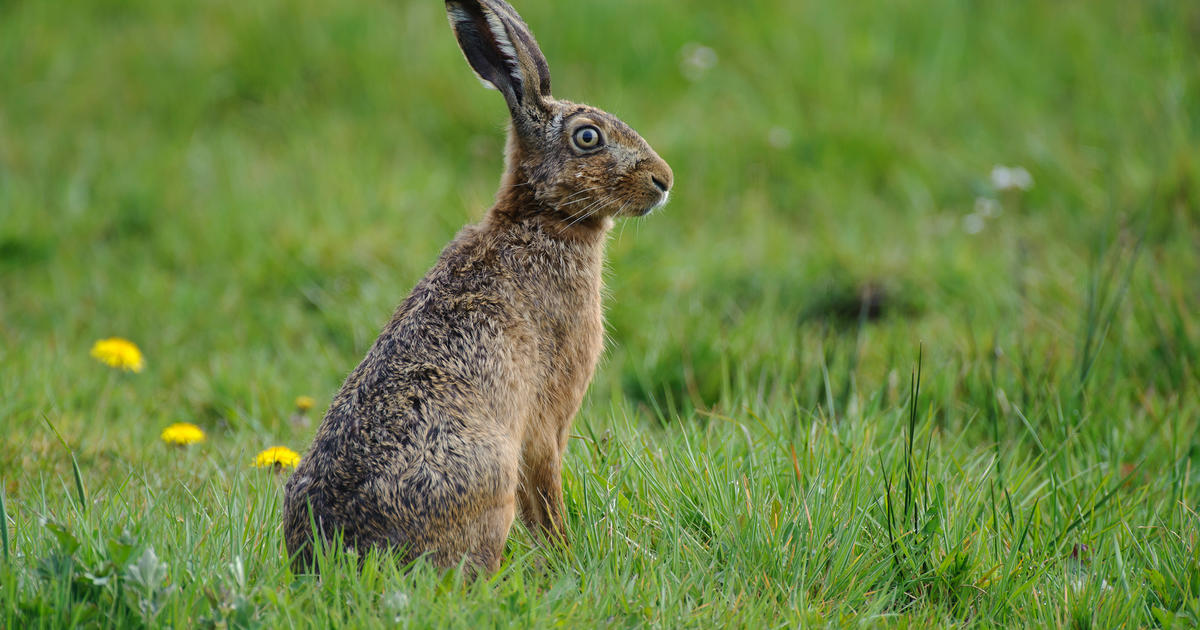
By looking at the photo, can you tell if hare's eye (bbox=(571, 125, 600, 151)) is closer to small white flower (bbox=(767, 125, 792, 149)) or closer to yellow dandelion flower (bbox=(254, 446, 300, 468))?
yellow dandelion flower (bbox=(254, 446, 300, 468))

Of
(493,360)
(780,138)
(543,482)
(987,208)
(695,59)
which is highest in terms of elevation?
(695,59)

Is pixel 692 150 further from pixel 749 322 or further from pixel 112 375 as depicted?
pixel 112 375

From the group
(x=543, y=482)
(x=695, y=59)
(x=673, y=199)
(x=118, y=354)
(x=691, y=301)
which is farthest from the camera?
(x=695, y=59)

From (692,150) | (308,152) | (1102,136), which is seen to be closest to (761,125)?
(692,150)

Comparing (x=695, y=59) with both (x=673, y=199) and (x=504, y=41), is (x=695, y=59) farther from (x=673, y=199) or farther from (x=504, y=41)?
(x=504, y=41)

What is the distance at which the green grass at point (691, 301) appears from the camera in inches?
125

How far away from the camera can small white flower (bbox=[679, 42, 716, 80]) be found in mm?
7688

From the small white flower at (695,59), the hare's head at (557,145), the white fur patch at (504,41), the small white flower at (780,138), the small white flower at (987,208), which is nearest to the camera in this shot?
the white fur patch at (504,41)

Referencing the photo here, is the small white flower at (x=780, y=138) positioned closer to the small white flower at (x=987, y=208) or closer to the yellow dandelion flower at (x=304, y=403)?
the small white flower at (x=987, y=208)

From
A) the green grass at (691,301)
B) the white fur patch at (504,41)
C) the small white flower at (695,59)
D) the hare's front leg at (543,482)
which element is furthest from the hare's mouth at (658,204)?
the small white flower at (695,59)

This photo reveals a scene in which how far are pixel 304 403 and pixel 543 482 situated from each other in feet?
5.01

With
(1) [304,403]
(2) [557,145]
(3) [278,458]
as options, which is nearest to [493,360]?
(2) [557,145]

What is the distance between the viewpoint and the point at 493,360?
131 inches

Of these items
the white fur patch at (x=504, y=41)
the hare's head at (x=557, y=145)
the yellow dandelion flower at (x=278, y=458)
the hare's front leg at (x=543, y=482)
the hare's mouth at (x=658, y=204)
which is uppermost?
the white fur patch at (x=504, y=41)
